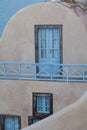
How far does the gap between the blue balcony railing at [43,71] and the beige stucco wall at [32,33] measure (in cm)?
28

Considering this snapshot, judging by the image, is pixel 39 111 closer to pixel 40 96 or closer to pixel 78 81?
pixel 40 96

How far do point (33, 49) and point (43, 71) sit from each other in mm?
874

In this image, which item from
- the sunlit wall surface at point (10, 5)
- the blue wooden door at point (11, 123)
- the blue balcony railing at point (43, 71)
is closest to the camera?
the blue balcony railing at point (43, 71)

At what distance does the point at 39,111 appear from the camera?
12.7 meters

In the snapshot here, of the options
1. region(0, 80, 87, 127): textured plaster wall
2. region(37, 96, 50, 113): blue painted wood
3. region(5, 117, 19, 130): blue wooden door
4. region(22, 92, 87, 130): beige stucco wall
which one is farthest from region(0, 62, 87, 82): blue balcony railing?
region(22, 92, 87, 130): beige stucco wall

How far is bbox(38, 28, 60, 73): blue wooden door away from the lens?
12.9m

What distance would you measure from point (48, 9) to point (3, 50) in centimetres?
214

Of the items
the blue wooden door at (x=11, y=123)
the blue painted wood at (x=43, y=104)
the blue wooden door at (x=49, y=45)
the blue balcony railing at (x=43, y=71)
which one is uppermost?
the blue wooden door at (x=49, y=45)

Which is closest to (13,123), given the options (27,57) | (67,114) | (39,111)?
(39,111)

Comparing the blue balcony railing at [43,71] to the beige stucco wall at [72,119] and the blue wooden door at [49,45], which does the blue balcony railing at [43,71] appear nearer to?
the blue wooden door at [49,45]

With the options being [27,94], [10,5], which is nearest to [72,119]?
[27,94]

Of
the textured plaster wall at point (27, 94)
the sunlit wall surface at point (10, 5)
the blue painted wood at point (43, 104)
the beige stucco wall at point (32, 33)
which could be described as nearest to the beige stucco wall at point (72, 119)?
the textured plaster wall at point (27, 94)

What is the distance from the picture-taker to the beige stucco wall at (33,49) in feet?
40.2

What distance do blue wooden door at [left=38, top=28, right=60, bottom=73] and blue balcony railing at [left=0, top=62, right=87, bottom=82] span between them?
0.88ft
